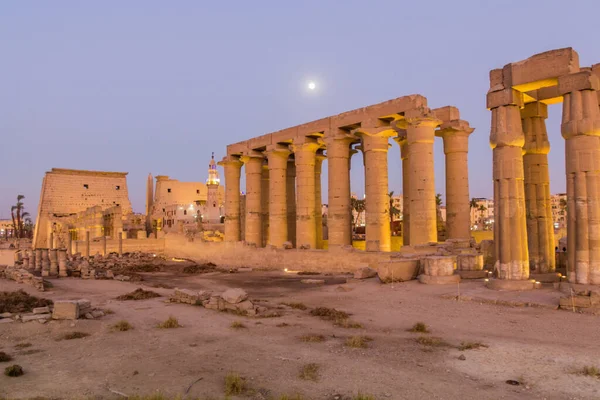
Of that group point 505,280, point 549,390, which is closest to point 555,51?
point 505,280

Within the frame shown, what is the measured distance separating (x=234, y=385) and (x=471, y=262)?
11467 millimetres

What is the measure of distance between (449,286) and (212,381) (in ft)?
31.0

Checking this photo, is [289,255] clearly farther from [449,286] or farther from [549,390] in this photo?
[549,390]

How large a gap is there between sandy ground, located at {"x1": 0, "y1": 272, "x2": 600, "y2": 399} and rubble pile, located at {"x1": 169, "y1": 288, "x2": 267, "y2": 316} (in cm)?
34

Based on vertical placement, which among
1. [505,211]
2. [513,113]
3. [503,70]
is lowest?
[505,211]

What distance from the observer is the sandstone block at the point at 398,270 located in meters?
14.9

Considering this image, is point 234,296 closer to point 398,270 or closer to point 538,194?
point 398,270

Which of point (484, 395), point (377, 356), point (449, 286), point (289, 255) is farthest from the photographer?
point (289, 255)

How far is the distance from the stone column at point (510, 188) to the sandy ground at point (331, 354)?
3.19 feet

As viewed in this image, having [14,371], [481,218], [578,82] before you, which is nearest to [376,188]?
[578,82]

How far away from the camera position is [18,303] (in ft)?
41.4

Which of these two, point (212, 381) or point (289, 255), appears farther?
point (289, 255)

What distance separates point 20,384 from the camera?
20.5 feet

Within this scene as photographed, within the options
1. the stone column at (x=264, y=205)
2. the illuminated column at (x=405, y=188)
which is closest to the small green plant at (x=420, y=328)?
the illuminated column at (x=405, y=188)
